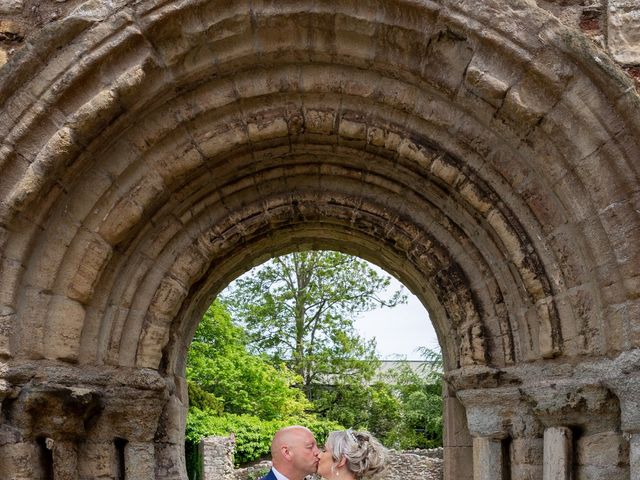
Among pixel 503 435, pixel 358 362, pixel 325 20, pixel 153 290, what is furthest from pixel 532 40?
pixel 358 362

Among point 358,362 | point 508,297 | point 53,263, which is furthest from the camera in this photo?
point 358,362

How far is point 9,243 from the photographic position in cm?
375

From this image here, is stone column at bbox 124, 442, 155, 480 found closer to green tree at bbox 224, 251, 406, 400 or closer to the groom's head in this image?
the groom's head

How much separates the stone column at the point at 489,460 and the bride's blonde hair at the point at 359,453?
1.20 meters

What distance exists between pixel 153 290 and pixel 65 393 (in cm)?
80

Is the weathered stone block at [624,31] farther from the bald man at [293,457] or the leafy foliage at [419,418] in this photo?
the leafy foliage at [419,418]

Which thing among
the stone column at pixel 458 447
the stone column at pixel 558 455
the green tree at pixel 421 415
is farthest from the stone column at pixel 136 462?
the green tree at pixel 421 415

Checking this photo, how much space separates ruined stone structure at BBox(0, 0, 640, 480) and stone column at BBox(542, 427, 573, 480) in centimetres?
2

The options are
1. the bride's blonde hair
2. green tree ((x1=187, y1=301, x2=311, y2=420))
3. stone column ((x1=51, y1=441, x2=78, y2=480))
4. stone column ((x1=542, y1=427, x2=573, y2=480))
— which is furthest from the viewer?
green tree ((x1=187, y1=301, x2=311, y2=420))

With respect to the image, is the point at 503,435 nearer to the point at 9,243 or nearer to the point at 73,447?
the point at 73,447

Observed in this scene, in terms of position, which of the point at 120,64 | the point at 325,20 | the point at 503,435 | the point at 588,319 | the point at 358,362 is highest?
the point at 358,362

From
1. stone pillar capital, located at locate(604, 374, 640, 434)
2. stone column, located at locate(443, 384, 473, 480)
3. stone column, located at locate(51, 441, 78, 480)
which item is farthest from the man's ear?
stone column, located at locate(443, 384, 473, 480)

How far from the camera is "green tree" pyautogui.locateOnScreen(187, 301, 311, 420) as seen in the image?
49.6 ft

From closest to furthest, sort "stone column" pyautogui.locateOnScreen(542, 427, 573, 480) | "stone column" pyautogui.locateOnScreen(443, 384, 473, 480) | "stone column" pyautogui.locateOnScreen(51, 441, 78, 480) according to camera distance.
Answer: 1. "stone column" pyautogui.locateOnScreen(542, 427, 573, 480)
2. "stone column" pyautogui.locateOnScreen(51, 441, 78, 480)
3. "stone column" pyautogui.locateOnScreen(443, 384, 473, 480)
